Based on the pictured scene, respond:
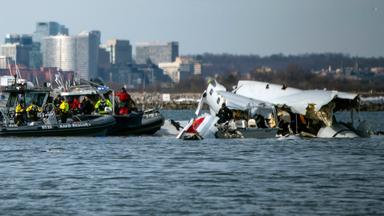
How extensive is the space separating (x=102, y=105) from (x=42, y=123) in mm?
4463

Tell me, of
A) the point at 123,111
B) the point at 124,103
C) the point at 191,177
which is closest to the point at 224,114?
the point at 123,111

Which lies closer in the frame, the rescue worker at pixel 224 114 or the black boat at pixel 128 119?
the rescue worker at pixel 224 114

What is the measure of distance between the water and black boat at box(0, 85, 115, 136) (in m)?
1.12

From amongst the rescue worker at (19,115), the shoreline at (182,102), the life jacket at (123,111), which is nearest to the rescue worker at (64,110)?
the rescue worker at (19,115)

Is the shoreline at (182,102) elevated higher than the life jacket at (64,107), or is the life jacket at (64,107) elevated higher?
the life jacket at (64,107)

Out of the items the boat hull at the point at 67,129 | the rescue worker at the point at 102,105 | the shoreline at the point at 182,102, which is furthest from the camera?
the shoreline at the point at 182,102

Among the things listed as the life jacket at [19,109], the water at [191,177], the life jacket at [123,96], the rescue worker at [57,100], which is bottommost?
the water at [191,177]

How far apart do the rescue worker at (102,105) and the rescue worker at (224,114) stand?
16.5ft

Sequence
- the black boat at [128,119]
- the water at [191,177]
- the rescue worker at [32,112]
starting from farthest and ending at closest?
the black boat at [128,119] → the rescue worker at [32,112] → the water at [191,177]

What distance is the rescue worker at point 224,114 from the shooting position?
5371 cm

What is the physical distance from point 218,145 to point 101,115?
786 cm

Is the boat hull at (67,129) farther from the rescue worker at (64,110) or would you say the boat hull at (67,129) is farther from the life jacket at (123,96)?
the life jacket at (123,96)

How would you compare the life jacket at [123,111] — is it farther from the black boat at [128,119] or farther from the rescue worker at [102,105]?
the rescue worker at [102,105]

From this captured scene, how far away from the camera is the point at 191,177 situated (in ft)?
112
